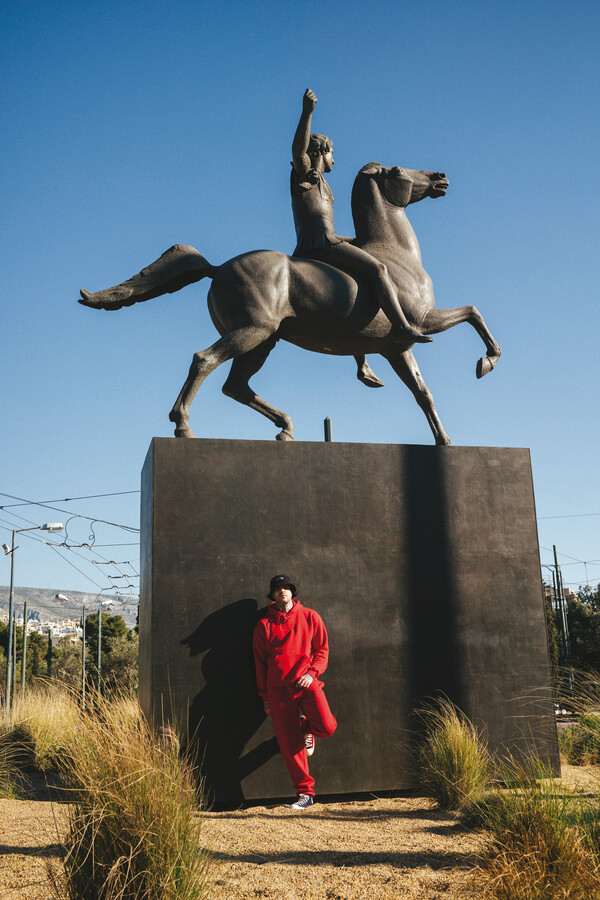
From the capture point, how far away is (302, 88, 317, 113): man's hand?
5.95 m

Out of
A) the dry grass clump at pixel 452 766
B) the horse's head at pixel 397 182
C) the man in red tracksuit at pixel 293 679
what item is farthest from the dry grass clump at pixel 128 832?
the horse's head at pixel 397 182

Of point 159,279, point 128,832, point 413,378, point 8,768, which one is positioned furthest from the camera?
point 413,378

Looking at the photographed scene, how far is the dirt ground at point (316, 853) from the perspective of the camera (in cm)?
327

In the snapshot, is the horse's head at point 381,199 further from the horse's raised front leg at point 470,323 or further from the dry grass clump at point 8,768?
the dry grass clump at point 8,768

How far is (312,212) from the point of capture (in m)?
6.46

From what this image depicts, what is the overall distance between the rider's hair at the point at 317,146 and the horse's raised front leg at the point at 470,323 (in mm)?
1623

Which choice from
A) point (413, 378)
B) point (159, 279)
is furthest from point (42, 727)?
point (413, 378)

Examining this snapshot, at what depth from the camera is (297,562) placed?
5.53 m

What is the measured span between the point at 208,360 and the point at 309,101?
7.08 ft

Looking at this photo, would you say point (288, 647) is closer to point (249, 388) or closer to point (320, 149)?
point (249, 388)

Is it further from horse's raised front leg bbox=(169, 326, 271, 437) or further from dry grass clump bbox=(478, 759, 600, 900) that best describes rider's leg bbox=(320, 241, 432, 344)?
dry grass clump bbox=(478, 759, 600, 900)

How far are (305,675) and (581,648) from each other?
2331cm

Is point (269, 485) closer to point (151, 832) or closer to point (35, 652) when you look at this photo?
point (151, 832)

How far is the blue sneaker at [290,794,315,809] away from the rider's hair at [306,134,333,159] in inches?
194
